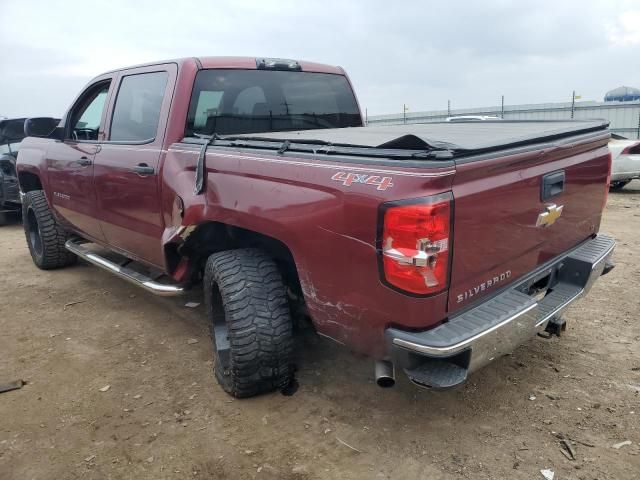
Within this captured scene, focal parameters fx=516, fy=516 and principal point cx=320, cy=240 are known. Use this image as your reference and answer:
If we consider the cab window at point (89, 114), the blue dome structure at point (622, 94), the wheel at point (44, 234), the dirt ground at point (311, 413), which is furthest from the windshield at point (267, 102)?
the blue dome structure at point (622, 94)

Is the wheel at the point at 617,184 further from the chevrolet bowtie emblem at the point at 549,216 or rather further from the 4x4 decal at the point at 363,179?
the 4x4 decal at the point at 363,179

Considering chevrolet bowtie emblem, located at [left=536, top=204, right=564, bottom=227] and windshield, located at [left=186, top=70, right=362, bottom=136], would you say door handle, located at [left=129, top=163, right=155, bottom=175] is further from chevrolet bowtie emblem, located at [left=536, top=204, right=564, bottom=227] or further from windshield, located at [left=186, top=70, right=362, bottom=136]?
chevrolet bowtie emblem, located at [left=536, top=204, right=564, bottom=227]

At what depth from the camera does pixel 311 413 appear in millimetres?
2834

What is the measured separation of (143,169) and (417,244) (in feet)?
7.23

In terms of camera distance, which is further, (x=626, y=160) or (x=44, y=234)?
(x=626, y=160)

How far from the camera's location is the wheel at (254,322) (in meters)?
2.73

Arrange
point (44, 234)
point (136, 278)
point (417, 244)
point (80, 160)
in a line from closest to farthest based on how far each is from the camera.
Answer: point (417, 244)
point (136, 278)
point (80, 160)
point (44, 234)

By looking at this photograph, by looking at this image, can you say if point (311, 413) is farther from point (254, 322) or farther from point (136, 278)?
point (136, 278)

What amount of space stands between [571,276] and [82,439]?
111 inches

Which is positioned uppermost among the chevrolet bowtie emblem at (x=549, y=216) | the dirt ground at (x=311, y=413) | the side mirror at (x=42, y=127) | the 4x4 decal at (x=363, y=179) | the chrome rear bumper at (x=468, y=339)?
the side mirror at (x=42, y=127)

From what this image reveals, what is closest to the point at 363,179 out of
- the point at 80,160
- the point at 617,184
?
the point at 80,160

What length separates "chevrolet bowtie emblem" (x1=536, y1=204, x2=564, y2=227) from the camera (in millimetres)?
2572

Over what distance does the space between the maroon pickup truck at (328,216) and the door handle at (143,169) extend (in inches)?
0.8

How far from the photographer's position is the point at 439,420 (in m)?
2.73
